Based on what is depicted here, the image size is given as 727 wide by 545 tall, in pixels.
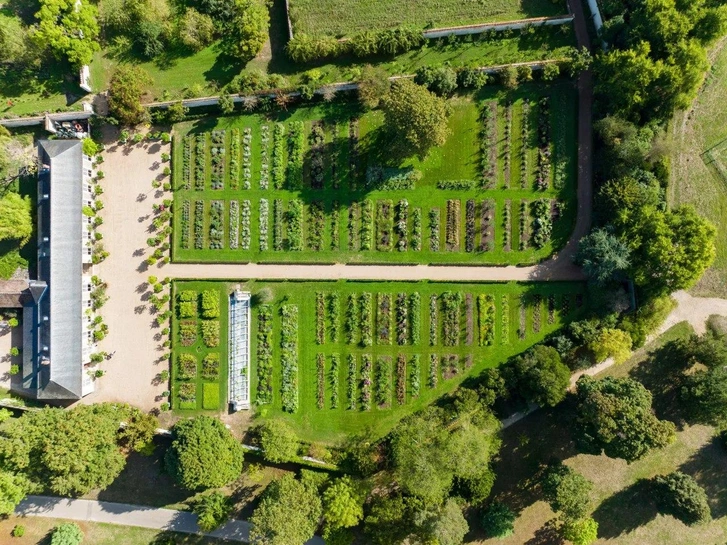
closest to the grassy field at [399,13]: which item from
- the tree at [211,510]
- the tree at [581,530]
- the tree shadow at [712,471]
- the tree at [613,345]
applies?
the tree at [613,345]

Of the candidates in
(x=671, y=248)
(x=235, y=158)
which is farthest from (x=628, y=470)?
(x=235, y=158)

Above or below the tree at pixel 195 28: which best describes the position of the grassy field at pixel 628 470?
below

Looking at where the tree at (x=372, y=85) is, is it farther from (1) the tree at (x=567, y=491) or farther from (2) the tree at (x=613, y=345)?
(1) the tree at (x=567, y=491)

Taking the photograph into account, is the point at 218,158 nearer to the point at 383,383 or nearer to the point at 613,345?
the point at 383,383

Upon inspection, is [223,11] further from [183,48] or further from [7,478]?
[7,478]

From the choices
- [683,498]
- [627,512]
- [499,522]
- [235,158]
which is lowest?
[627,512]
